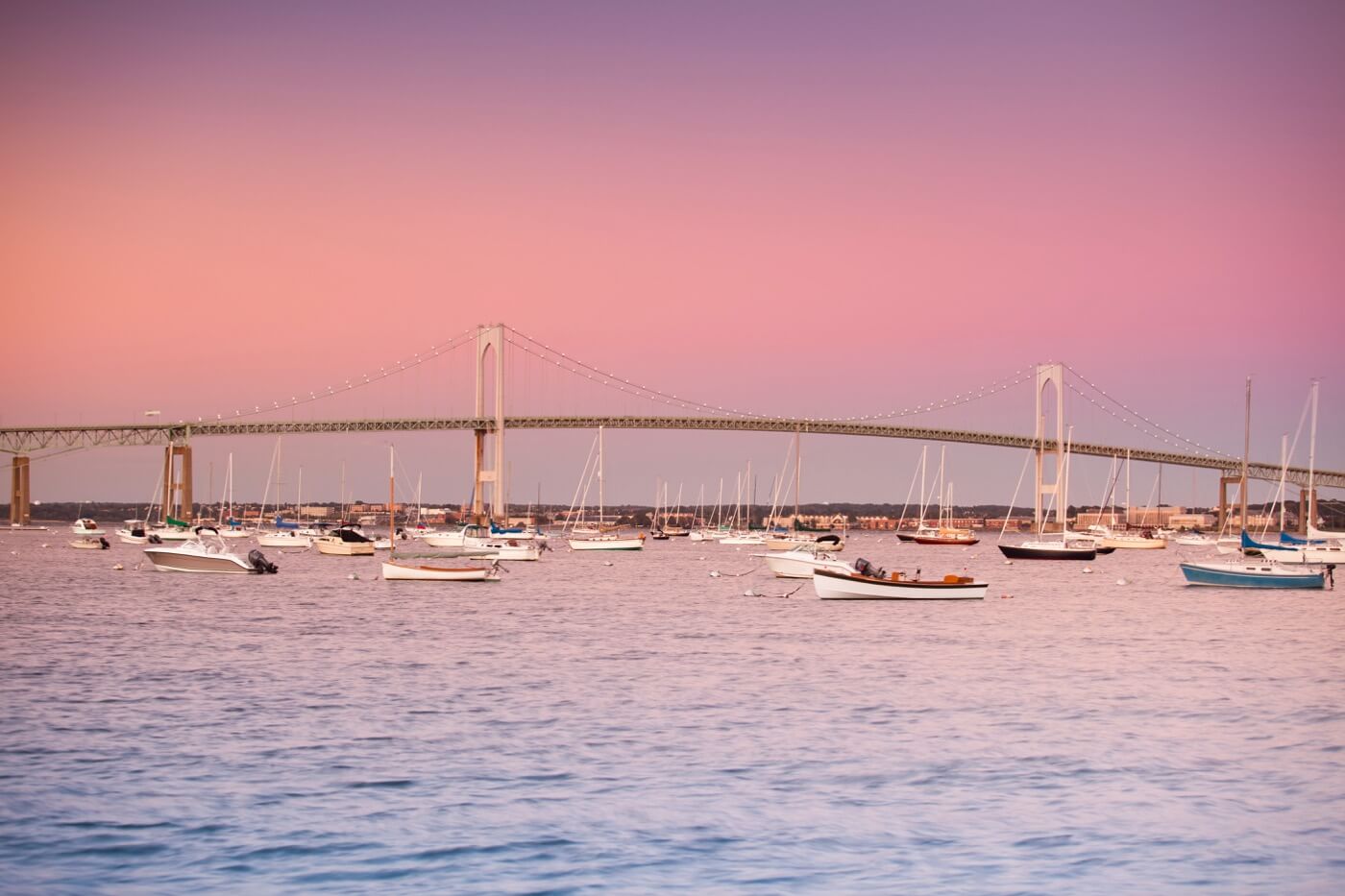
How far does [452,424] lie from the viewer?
4579 inches

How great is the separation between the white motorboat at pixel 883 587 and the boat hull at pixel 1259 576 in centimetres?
1552

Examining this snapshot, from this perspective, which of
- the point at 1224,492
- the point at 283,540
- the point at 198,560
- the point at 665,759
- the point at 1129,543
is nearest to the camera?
the point at 665,759

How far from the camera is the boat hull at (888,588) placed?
40906mm

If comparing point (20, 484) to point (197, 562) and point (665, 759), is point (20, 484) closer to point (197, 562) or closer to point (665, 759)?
point (197, 562)

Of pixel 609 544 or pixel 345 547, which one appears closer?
pixel 345 547

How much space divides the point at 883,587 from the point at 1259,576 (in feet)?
63.4

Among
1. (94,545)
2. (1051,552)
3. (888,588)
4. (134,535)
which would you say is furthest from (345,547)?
(888,588)

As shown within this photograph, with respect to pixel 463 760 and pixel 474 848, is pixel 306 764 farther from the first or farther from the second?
pixel 474 848

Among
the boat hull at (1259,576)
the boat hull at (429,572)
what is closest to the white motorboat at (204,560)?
the boat hull at (429,572)

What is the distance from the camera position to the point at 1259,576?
51875mm

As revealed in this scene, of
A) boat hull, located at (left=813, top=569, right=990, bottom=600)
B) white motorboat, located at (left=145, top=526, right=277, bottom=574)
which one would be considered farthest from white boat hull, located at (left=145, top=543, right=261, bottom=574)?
boat hull, located at (left=813, top=569, right=990, bottom=600)

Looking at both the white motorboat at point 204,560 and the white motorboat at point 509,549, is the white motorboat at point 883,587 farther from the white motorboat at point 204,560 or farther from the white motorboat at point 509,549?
the white motorboat at point 509,549

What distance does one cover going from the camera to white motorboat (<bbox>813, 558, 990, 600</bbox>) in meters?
40.9

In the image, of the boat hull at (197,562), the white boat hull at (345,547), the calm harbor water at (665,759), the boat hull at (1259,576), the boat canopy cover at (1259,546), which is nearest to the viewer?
the calm harbor water at (665,759)
